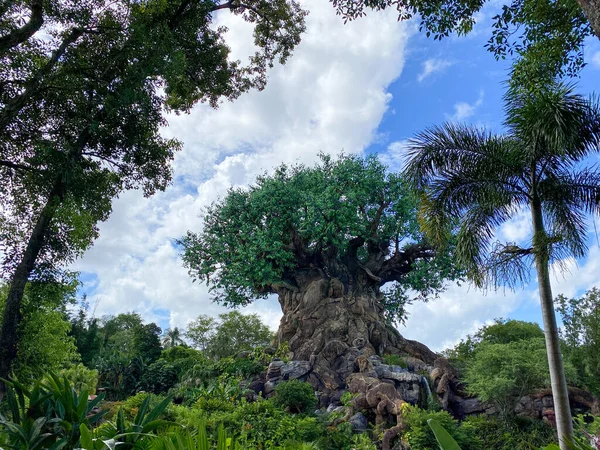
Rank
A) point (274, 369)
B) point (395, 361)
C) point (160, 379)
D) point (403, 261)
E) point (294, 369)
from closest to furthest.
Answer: point (294, 369), point (274, 369), point (395, 361), point (403, 261), point (160, 379)

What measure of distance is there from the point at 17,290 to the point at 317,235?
37.3 ft

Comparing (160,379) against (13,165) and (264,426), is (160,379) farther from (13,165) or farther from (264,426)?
(13,165)

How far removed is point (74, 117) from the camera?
9039 mm

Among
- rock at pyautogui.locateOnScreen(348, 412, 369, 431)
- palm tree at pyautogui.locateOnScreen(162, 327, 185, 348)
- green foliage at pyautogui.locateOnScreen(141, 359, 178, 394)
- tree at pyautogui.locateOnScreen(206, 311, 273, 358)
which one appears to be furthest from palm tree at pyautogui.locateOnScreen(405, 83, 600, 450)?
palm tree at pyautogui.locateOnScreen(162, 327, 185, 348)

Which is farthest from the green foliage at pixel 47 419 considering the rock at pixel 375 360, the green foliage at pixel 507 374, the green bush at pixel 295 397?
the rock at pixel 375 360

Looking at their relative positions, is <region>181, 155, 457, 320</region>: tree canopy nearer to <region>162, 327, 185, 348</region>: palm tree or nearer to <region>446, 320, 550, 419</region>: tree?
<region>446, 320, 550, 419</region>: tree

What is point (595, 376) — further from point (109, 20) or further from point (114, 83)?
point (109, 20)

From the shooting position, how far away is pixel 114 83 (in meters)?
8.73

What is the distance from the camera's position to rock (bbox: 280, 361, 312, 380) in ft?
49.5

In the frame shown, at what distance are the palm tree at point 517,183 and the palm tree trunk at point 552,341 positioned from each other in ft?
0.06

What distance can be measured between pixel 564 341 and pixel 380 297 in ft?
24.6

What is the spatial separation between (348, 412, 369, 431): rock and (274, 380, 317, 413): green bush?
1.55 m

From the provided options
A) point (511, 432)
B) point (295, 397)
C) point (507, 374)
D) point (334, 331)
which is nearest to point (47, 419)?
point (295, 397)

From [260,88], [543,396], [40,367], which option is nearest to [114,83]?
[260,88]
